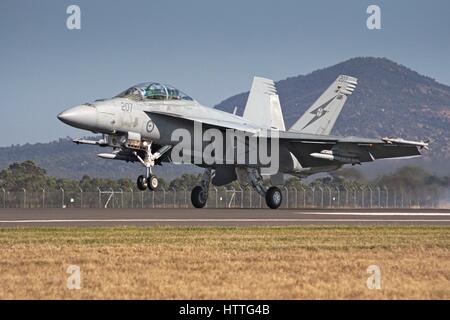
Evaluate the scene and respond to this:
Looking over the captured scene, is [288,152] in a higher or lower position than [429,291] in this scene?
higher

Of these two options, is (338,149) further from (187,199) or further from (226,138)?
(187,199)

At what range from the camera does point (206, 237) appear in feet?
66.0

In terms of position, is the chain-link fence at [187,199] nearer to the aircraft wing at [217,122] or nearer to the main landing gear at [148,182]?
the aircraft wing at [217,122]

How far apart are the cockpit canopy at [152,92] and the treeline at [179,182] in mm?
13327

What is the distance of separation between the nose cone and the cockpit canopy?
96.9 inches

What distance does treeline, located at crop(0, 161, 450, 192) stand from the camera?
159 feet

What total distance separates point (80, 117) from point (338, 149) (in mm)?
12783

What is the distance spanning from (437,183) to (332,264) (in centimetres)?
3565

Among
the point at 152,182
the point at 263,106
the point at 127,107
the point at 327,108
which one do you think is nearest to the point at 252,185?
the point at 263,106

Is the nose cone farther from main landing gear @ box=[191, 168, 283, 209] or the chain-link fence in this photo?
the chain-link fence

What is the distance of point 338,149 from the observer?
123 ft

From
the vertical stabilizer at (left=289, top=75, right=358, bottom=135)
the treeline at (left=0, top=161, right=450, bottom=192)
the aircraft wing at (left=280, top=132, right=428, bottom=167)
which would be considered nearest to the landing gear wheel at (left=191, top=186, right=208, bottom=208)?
the aircraft wing at (left=280, top=132, right=428, bottom=167)

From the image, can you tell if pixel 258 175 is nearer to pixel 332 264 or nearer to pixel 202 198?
pixel 202 198
